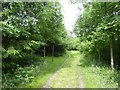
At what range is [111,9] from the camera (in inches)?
476

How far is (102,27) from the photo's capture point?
11375mm

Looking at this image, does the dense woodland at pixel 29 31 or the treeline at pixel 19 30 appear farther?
the dense woodland at pixel 29 31

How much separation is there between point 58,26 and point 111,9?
10508 millimetres

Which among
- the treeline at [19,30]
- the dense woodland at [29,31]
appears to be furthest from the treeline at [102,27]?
the treeline at [19,30]

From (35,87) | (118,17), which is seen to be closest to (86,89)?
(35,87)

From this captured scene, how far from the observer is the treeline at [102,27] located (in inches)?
441

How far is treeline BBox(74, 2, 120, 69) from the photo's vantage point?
11.2m

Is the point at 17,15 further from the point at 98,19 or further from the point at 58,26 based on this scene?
the point at 58,26

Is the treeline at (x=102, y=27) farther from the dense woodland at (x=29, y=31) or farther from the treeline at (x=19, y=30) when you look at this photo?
the treeline at (x=19, y=30)

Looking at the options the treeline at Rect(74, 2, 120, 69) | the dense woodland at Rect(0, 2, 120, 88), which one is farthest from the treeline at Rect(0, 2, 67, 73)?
the treeline at Rect(74, 2, 120, 69)

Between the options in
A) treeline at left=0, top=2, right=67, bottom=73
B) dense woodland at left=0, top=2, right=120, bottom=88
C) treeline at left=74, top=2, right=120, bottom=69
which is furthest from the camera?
treeline at left=74, top=2, right=120, bottom=69

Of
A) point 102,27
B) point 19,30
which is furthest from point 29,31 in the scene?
point 102,27

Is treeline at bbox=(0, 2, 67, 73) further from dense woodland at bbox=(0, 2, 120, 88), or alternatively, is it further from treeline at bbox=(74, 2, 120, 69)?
treeline at bbox=(74, 2, 120, 69)

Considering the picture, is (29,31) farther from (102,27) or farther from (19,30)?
(102,27)
